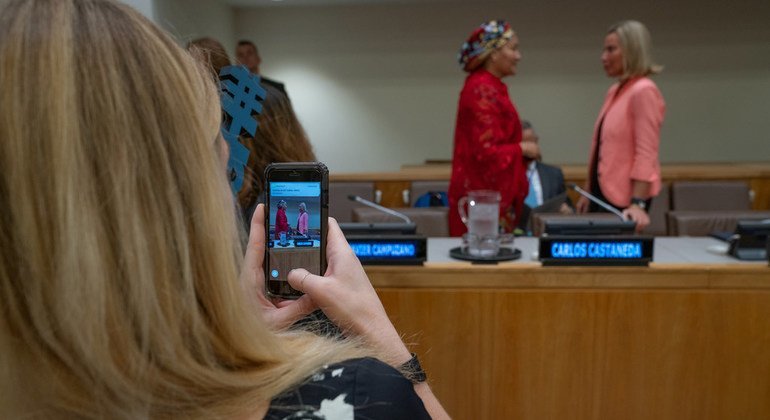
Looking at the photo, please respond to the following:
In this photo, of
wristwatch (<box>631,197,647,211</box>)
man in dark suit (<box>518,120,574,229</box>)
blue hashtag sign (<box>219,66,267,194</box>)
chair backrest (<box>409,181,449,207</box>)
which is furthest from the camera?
chair backrest (<box>409,181,449,207</box>)

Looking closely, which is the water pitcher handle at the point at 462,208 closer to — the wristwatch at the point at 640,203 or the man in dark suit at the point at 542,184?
the wristwatch at the point at 640,203

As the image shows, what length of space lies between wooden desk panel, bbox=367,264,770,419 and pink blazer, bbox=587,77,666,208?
2.62ft

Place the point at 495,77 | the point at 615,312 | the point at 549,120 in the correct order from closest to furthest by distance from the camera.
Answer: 1. the point at 615,312
2. the point at 495,77
3. the point at 549,120

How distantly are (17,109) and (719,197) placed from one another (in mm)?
3465

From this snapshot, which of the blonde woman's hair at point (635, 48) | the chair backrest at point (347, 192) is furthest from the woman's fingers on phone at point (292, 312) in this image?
the chair backrest at point (347, 192)

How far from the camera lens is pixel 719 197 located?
3.15m

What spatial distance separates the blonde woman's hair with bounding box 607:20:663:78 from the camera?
2.02 metres

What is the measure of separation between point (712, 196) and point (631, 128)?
4.86 ft

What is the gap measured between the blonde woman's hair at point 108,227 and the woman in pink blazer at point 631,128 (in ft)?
5.86

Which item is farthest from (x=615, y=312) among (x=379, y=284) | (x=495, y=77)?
(x=495, y=77)

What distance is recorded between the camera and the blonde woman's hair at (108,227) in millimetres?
367

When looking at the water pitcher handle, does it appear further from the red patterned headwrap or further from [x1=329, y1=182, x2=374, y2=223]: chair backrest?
[x1=329, y1=182, x2=374, y2=223]: chair backrest

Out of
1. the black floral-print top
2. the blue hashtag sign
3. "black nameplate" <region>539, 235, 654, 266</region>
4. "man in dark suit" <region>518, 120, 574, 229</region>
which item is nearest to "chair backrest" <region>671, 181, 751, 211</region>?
"man in dark suit" <region>518, 120, 574, 229</region>

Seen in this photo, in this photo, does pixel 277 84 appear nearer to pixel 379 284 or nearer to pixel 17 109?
pixel 379 284
